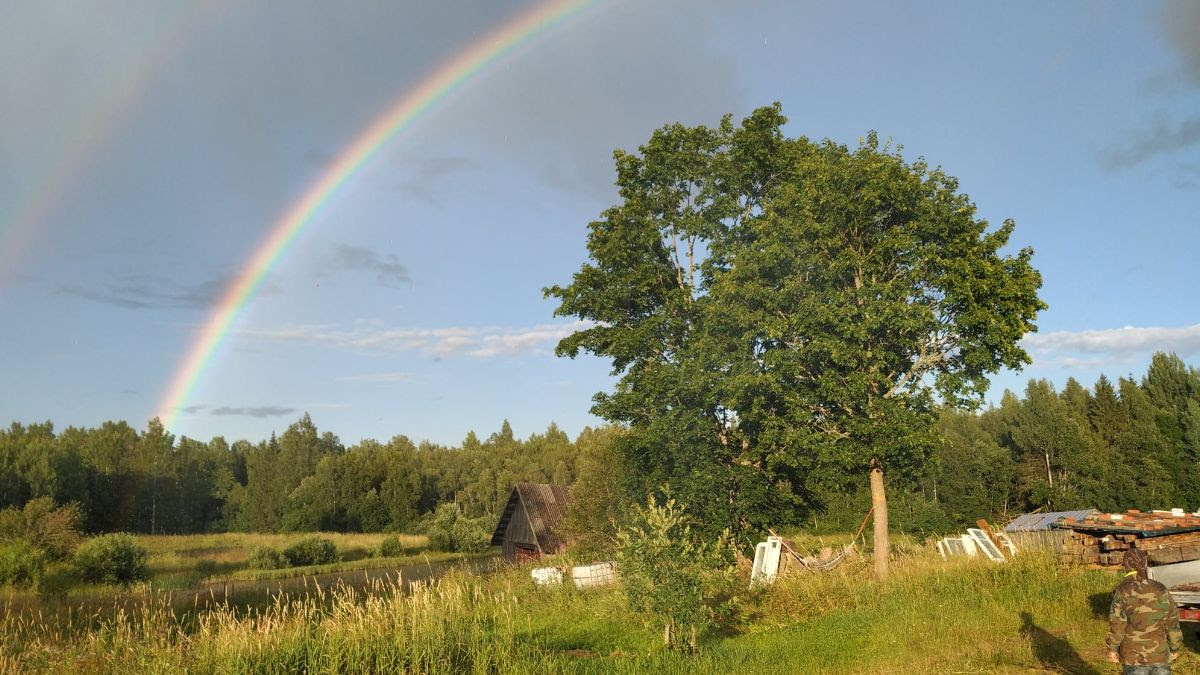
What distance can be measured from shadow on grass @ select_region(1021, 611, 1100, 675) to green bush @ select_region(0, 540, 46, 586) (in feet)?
120

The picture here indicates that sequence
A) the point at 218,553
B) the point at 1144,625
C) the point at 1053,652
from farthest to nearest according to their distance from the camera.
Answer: the point at 218,553 < the point at 1053,652 < the point at 1144,625

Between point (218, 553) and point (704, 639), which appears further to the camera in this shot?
point (218, 553)

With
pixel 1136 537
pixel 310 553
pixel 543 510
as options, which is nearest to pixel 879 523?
pixel 1136 537

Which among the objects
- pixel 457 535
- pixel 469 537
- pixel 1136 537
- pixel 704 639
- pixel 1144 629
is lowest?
pixel 469 537

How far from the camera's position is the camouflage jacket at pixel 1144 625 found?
625 cm

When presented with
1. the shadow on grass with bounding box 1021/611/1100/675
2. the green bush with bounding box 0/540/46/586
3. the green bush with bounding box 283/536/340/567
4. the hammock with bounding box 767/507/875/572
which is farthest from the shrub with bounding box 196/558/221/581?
the shadow on grass with bounding box 1021/611/1100/675

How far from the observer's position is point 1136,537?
11.7 m

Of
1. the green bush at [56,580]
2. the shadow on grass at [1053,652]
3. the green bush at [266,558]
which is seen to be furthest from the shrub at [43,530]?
the shadow on grass at [1053,652]

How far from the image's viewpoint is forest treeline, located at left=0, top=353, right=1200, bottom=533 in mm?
59406

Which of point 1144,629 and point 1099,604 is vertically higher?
point 1144,629

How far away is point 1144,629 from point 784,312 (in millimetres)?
14108

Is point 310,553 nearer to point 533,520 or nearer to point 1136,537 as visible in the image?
point 533,520

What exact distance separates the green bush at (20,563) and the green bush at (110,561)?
80.8 inches

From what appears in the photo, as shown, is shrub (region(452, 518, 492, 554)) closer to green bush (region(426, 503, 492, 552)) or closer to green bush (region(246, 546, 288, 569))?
green bush (region(426, 503, 492, 552))
